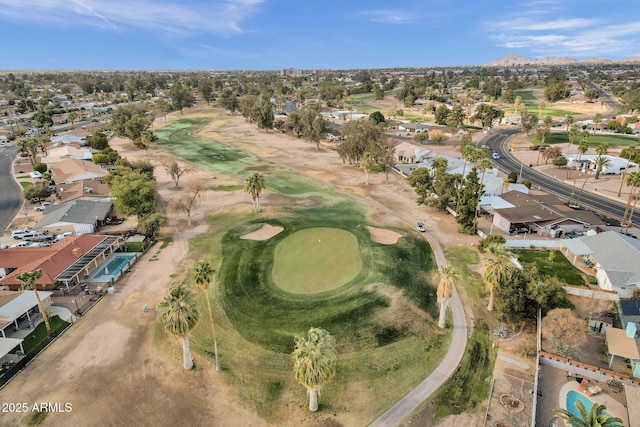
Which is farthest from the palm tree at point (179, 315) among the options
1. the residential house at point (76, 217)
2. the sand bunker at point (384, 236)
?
the residential house at point (76, 217)

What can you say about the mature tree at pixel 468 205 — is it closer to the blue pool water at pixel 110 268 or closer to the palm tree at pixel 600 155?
the palm tree at pixel 600 155

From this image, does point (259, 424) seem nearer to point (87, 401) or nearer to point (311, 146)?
point (87, 401)

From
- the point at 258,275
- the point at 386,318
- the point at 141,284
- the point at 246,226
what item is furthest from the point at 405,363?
the point at 246,226

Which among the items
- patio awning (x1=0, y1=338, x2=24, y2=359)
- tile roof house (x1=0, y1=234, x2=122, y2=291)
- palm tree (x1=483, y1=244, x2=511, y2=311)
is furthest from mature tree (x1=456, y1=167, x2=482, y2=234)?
patio awning (x1=0, y1=338, x2=24, y2=359)

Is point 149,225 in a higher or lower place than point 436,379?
higher

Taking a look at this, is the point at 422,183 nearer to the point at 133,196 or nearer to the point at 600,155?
the point at 600,155

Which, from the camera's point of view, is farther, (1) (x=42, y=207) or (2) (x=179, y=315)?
(1) (x=42, y=207)

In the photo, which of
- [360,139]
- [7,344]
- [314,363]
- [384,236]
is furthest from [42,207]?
[314,363]
